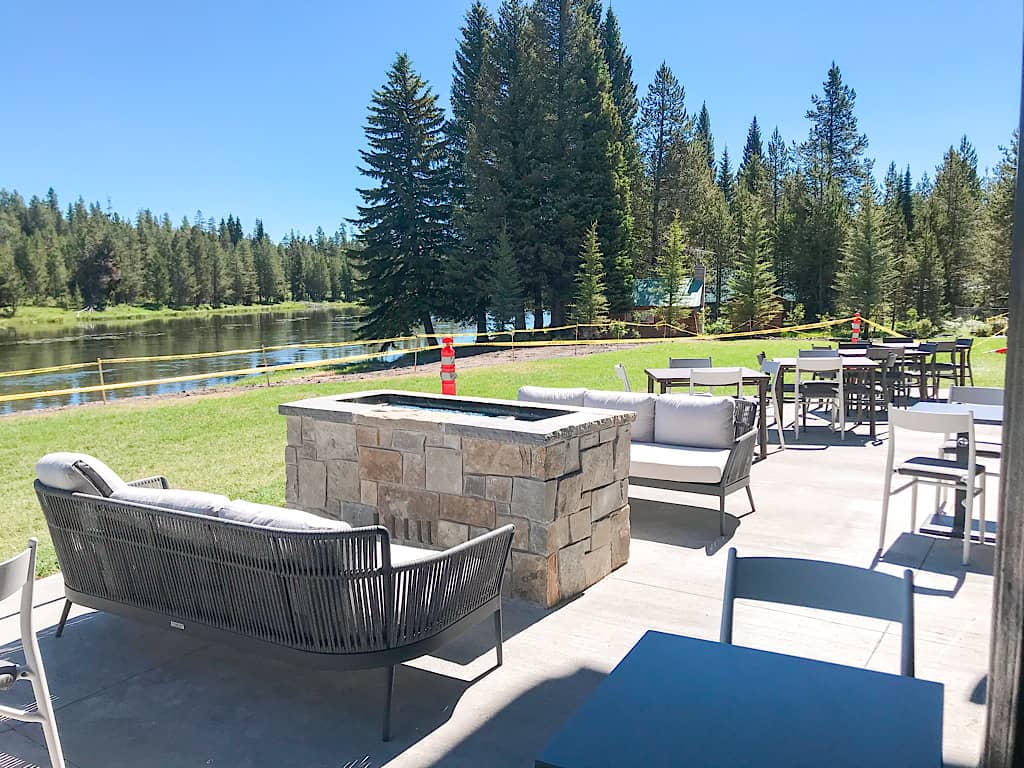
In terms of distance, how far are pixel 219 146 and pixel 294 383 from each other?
69.2 metres

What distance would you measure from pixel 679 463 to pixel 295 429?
2329mm

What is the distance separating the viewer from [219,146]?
74500mm

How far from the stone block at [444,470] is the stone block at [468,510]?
0.15 ft

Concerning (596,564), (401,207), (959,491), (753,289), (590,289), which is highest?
(401,207)

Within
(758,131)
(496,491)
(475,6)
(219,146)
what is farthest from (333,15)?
(219,146)

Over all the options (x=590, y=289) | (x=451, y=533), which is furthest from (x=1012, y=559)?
(x=590, y=289)

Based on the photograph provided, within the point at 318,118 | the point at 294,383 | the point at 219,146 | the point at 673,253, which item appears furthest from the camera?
the point at 219,146

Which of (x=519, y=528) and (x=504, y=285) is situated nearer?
(x=519, y=528)

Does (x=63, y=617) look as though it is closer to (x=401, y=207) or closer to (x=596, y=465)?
(x=596, y=465)

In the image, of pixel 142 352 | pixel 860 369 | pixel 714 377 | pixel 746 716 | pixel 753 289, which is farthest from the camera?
pixel 142 352

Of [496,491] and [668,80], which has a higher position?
[668,80]

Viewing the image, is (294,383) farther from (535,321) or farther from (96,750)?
(535,321)

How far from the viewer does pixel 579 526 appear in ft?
12.4

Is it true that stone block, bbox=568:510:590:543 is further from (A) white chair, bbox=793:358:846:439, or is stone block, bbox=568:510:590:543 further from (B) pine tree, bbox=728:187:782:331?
(B) pine tree, bbox=728:187:782:331
